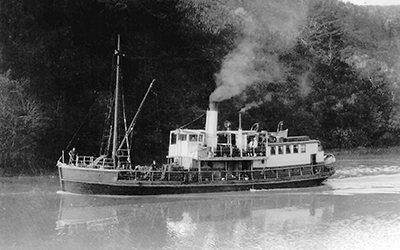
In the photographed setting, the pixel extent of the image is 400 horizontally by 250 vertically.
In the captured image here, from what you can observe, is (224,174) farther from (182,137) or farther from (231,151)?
(182,137)

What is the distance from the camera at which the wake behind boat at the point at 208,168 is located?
26.1 m

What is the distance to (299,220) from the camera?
72.6ft

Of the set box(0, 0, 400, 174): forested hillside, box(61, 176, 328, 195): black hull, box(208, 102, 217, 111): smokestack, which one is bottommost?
box(61, 176, 328, 195): black hull

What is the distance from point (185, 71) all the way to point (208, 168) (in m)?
15.1

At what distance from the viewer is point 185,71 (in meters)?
41.6

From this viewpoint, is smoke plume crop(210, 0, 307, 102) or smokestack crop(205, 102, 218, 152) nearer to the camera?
smokestack crop(205, 102, 218, 152)

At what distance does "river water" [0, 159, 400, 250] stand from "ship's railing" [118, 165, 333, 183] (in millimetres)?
858

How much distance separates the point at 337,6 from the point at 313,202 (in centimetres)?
3617

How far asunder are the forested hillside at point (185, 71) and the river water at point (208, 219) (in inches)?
242

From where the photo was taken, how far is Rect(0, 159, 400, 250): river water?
60.8ft

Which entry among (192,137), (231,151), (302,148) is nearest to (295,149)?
(302,148)

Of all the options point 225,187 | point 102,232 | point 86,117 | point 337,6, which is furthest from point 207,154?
point 337,6

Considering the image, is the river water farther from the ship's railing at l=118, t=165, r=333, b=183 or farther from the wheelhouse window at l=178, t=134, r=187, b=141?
the wheelhouse window at l=178, t=134, r=187, b=141

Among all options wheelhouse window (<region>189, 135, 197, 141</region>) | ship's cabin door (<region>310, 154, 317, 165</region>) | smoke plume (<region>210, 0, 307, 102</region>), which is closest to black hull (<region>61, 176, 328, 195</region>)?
wheelhouse window (<region>189, 135, 197, 141</region>)
